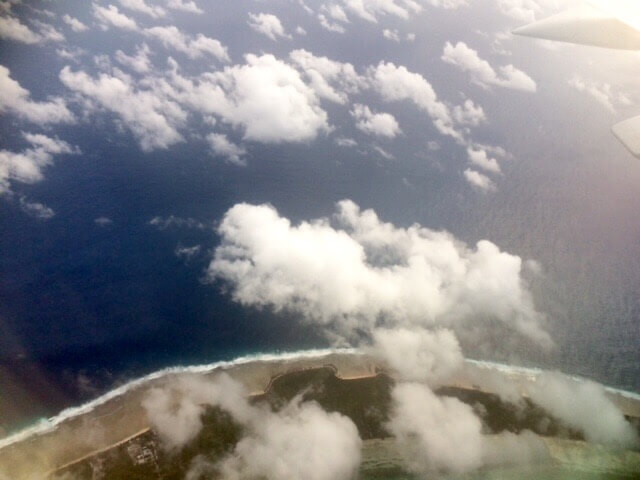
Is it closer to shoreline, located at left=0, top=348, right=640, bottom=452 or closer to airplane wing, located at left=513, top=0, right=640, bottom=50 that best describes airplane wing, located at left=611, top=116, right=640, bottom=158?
airplane wing, located at left=513, top=0, right=640, bottom=50

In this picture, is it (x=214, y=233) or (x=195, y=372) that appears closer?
(x=195, y=372)

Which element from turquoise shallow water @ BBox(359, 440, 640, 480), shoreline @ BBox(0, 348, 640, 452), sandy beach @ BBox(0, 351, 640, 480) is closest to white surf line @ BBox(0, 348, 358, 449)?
shoreline @ BBox(0, 348, 640, 452)

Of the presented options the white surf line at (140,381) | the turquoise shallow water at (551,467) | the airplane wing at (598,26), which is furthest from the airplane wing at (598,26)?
the white surf line at (140,381)

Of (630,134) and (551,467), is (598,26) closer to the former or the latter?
(630,134)

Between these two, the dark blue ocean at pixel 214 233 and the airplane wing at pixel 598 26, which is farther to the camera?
the dark blue ocean at pixel 214 233

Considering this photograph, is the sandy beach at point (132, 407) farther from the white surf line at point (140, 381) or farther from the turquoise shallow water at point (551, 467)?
the turquoise shallow water at point (551, 467)

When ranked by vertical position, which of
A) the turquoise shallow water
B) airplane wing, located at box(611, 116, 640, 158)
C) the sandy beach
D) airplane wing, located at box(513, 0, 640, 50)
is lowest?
the turquoise shallow water

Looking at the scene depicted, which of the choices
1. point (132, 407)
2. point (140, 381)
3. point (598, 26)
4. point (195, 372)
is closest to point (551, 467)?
point (195, 372)

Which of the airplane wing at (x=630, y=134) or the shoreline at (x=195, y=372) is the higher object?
the airplane wing at (x=630, y=134)

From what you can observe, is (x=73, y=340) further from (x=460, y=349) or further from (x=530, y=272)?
(x=530, y=272)
